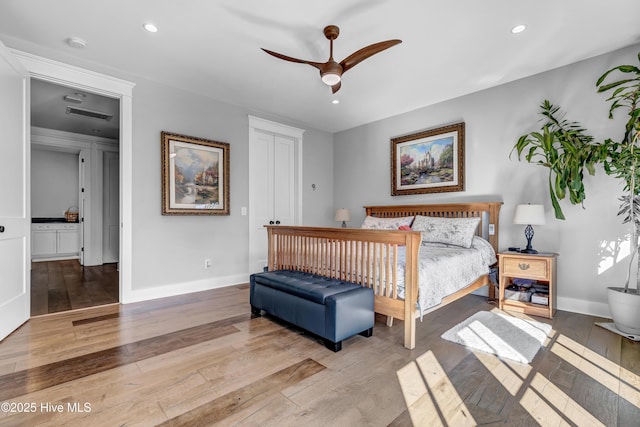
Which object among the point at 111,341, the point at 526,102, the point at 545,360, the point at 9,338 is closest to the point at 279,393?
the point at 111,341

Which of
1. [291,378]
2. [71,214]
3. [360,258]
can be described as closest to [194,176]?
[360,258]

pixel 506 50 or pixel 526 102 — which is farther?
pixel 526 102

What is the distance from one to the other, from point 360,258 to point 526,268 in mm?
1874

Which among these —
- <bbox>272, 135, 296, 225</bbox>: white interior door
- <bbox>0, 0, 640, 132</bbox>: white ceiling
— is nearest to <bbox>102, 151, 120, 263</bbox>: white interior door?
<bbox>0, 0, 640, 132</bbox>: white ceiling

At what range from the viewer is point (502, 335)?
2578 mm

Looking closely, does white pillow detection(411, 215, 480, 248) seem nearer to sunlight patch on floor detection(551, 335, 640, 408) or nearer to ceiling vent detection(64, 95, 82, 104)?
sunlight patch on floor detection(551, 335, 640, 408)

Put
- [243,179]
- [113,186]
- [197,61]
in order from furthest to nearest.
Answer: [113,186] < [243,179] < [197,61]

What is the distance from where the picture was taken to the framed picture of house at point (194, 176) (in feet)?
12.4

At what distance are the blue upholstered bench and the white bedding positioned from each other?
374 mm

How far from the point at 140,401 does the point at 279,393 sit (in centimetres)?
76

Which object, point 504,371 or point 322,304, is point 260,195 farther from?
point 504,371

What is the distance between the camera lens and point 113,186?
648 cm

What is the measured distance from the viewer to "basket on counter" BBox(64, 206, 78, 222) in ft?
23.7

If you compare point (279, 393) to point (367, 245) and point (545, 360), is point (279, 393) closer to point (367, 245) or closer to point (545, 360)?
point (367, 245)
